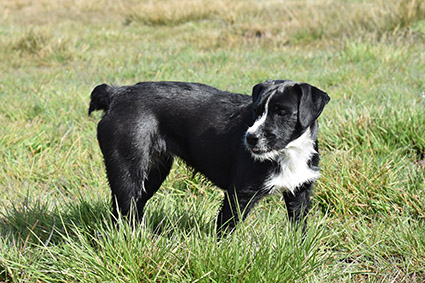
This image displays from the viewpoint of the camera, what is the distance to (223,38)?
969 cm

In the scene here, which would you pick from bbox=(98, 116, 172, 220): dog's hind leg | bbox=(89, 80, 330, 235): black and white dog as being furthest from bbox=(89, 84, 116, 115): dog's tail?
bbox=(98, 116, 172, 220): dog's hind leg

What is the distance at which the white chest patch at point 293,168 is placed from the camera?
9.44 ft

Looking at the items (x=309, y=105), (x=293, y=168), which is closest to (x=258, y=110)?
(x=309, y=105)

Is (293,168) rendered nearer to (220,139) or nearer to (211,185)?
(220,139)

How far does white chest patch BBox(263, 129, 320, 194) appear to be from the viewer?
2877mm

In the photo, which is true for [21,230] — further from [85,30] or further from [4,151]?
[85,30]

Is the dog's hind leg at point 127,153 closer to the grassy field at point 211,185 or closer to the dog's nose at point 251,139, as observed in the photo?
the grassy field at point 211,185

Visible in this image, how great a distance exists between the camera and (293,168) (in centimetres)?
292

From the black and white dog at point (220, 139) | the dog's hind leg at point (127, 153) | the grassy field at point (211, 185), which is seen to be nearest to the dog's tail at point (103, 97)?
the black and white dog at point (220, 139)

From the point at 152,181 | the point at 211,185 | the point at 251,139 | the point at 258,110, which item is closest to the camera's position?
the point at 251,139

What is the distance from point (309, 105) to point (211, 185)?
1.35m

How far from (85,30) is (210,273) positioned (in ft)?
34.9

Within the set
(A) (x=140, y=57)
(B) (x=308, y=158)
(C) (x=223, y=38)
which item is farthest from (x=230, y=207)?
(C) (x=223, y=38)

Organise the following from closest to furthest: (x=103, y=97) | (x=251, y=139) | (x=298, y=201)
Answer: (x=251, y=139) → (x=298, y=201) → (x=103, y=97)
